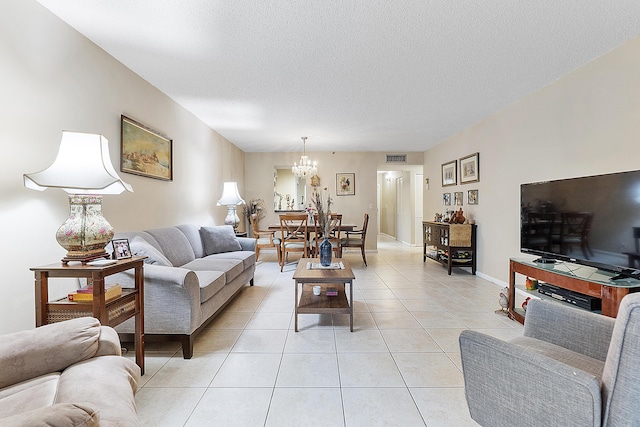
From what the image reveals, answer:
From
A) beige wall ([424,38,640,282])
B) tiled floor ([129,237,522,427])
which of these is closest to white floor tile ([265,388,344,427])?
tiled floor ([129,237,522,427])

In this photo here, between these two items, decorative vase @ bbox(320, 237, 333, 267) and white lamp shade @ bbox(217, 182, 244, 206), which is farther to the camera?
white lamp shade @ bbox(217, 182, 244, 206)

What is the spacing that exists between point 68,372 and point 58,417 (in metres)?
0.63

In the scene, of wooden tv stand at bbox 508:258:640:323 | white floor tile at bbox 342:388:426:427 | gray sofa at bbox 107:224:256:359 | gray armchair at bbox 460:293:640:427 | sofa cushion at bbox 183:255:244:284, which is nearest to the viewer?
gray armchair at bbox 460:293:640:427

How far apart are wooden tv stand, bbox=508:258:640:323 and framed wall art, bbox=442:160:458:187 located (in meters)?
2.76

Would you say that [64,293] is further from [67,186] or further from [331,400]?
[331,400]

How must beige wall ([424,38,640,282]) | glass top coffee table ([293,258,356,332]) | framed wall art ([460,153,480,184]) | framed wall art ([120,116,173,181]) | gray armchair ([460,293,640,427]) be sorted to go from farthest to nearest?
1. framed wall art ([460,153,480,184])
2. framed wall art ([120,116,173,181])
3. glass top coffee table ([293,258,356,332])
4. beige wall ([424,38,640,282])
5. gray armchair ([460,293,640,427])

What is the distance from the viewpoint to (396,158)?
23.1 feet

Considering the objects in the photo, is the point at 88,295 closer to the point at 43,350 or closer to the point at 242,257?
the point at 43,350

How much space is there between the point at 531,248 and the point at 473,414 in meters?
2.25

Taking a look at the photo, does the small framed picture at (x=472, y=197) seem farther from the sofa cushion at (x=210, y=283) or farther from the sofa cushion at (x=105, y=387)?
the sofa cushion at (x=105, y=387)

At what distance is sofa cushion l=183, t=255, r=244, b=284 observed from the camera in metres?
2.89

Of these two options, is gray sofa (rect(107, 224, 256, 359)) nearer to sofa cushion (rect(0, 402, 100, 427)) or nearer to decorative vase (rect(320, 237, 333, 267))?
decorative vase (rect(320, 237, 333, 267))

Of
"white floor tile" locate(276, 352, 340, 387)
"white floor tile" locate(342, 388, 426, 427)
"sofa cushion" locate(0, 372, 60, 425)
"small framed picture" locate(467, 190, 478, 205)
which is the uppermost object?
"small framed picture" locate(467, 190, 478, 205)

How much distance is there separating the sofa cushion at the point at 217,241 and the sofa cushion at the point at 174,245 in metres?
0.36
